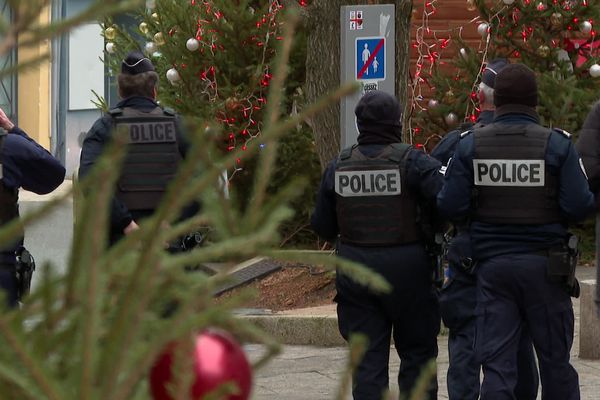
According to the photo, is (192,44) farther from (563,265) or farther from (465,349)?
(563,265)

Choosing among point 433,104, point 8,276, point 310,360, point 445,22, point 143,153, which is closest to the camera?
→ point 8,276

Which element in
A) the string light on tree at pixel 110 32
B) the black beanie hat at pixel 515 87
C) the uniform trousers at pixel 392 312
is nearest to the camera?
the black beanie hat at pixel 515 87

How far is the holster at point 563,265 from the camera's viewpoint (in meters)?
5.32

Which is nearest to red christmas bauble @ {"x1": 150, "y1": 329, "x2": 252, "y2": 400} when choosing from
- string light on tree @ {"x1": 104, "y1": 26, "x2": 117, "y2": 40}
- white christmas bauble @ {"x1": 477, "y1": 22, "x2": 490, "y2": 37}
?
white christmas bauble @ {"x1": 477, "y1": 22, "x2": 490, "y2": 37}

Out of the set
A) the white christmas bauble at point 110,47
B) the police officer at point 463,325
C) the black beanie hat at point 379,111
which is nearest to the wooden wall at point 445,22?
the white christmas bauble at point 110,47

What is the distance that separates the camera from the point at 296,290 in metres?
10.4

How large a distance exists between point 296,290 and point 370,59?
213 cm

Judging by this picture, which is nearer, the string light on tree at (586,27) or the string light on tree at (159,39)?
the string light on tree at (586,27)

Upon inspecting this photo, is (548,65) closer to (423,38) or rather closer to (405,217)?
(423,38)

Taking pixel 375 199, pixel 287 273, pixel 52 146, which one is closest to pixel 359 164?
pixel 375 199

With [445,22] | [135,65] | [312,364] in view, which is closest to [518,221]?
[135,65]

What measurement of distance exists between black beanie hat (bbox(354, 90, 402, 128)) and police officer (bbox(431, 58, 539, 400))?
1.12 ft

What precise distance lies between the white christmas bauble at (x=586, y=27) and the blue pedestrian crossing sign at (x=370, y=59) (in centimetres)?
326

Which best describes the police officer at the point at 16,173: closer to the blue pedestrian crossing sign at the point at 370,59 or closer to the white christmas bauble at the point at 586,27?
the blue pedestrian crossing sign at the point at 370,59
